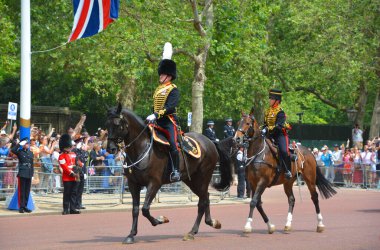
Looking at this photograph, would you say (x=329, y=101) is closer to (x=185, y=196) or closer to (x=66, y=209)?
(x=185, y=196)

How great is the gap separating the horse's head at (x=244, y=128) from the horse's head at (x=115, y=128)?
2.70 metres

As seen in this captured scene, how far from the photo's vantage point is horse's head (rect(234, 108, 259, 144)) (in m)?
16.1

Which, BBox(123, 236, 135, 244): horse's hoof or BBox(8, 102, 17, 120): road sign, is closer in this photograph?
BBox(123, 236, 135, 244): horse's hoof

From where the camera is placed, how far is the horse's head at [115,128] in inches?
554

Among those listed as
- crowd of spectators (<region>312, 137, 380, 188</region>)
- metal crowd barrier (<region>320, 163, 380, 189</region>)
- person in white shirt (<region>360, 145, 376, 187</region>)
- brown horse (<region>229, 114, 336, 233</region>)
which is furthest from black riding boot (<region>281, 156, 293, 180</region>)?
person in white shirt (<region>360, 145, 376, 187</region>)

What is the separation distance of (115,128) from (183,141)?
1641 millimetres

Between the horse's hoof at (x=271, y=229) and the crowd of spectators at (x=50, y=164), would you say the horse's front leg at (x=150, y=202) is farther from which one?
the crowd of spectators at (x=50, y=164)

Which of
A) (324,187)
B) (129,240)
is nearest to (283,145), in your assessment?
(324,187)

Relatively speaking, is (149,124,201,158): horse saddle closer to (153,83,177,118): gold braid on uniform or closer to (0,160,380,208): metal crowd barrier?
(153,83,177,118): gold braid on uniform

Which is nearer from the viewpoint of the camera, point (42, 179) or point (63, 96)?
point (42, 179)

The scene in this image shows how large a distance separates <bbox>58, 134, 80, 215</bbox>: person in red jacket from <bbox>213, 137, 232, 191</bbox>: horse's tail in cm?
487

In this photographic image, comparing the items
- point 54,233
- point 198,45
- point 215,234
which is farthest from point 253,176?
point 198,45

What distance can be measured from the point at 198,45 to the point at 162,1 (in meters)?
2.02

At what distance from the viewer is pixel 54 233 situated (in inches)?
627
